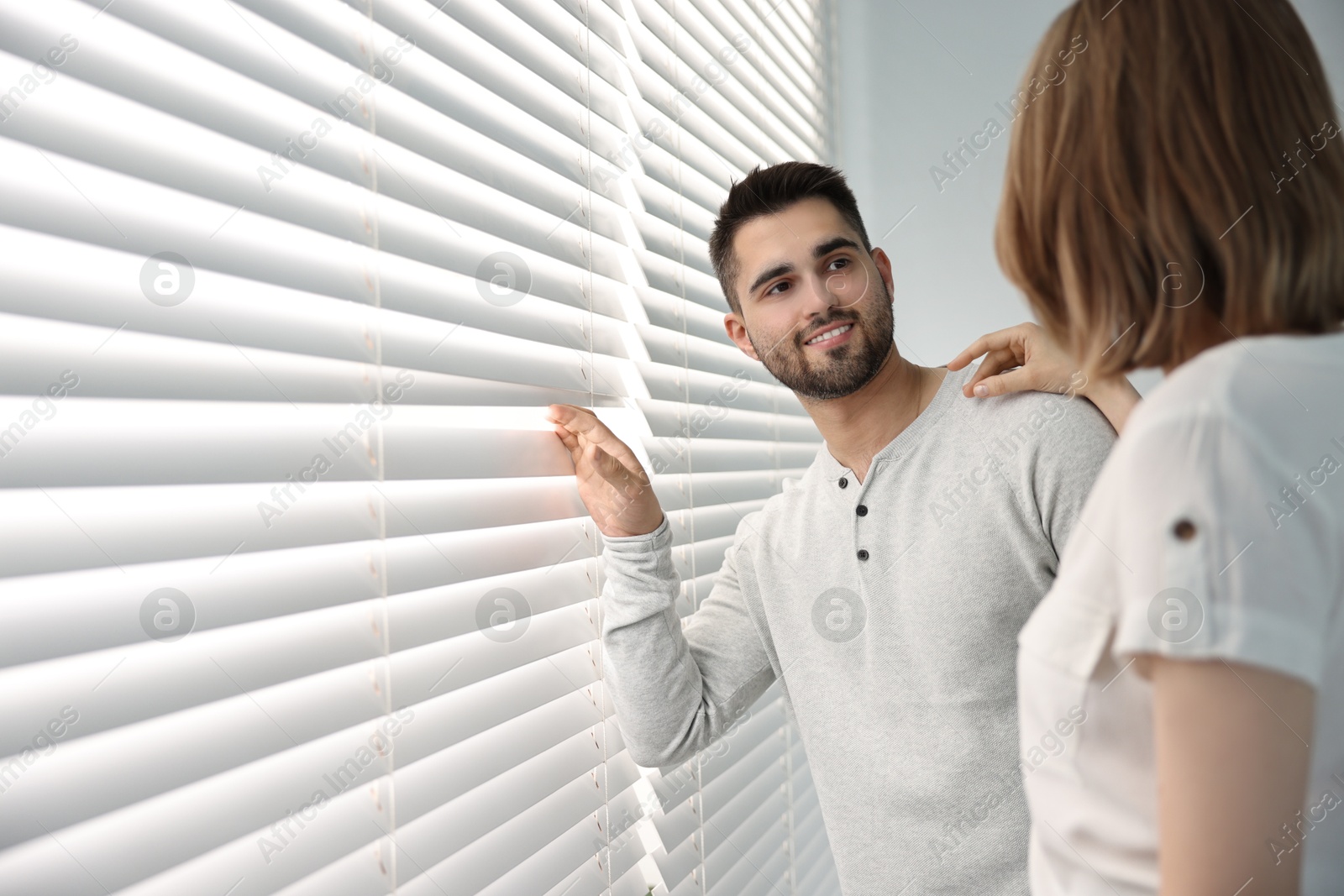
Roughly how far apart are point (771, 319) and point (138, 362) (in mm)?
875

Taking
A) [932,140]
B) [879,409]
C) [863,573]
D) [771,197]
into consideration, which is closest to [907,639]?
[863,573]

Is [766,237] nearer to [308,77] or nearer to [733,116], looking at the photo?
[733,116]

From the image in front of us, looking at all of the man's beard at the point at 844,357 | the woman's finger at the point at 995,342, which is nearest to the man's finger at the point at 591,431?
the man's beard at the point at 844,357

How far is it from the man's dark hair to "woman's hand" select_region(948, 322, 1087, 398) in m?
0.29

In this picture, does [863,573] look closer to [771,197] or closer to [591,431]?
[591,431]

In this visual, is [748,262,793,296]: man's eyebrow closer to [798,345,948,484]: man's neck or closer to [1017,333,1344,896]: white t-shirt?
[798,345,948,484]: man's neck

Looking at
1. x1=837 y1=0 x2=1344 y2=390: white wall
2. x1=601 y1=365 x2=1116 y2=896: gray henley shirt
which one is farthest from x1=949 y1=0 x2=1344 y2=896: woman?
x1=837 y1=0 x2=1344 y2=390: white wall

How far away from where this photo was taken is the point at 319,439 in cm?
65

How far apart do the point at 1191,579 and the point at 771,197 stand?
98 cm

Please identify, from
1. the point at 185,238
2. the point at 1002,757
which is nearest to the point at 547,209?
the point at 185,238

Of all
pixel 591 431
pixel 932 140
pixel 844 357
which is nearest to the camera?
pixel 591 431

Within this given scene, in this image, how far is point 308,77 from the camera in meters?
0.65

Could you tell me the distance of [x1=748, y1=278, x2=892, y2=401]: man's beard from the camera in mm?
1174

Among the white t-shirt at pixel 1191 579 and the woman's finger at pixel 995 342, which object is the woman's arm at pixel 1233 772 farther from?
the woman's finger at pixel 995 342
